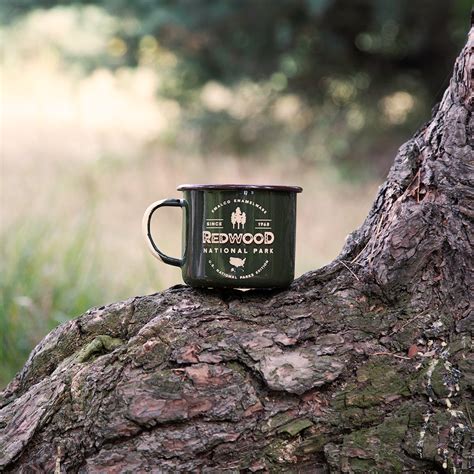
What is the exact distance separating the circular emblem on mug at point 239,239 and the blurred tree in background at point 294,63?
15.2 feet

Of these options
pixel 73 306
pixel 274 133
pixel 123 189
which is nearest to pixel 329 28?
pixel 274 133

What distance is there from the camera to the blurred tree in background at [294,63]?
6.38m

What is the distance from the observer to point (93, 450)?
1557 millimetres

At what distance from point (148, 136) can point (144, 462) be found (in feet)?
23.5

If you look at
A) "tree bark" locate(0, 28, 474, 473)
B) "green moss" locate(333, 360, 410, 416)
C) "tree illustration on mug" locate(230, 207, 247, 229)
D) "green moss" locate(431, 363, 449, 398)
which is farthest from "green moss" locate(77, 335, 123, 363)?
"green moss" locate(431, 363, 449, 398)

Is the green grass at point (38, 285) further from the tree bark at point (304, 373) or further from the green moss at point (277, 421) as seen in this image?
the green moss at point (277, 421)

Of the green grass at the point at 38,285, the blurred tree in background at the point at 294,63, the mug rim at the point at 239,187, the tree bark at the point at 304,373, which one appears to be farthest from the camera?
the blurred tree in background at the point at 294,63

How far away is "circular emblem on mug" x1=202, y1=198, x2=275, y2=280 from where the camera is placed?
67.0 inches

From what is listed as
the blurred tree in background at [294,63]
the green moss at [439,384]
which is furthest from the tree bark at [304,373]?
the blurred tree in background at [294,63]

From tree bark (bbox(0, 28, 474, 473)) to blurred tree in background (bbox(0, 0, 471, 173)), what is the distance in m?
4.67

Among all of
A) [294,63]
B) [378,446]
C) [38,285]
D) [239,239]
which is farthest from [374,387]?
[294,63]

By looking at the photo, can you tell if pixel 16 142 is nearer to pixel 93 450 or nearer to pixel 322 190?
pixel 322 190

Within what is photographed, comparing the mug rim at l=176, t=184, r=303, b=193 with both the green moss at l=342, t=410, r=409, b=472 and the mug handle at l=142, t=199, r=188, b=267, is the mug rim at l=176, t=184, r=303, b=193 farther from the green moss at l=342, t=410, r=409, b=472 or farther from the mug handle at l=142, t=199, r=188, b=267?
the green moss at l=342, t=410, r=409, b=472

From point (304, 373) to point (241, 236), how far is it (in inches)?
13.1
